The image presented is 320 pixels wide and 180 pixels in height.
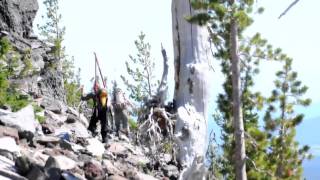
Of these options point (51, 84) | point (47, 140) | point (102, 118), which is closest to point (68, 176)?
point (47, 140)

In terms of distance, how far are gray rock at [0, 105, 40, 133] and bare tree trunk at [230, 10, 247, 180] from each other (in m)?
3.62

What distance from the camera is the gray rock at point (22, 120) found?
11016 millimetres

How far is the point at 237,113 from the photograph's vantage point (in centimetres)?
1085

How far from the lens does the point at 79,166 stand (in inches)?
367

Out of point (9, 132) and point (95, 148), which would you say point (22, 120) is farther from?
point (95, 148)

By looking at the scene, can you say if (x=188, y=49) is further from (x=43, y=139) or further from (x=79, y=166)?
(x=43, y=139)

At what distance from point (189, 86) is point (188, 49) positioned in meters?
0.58

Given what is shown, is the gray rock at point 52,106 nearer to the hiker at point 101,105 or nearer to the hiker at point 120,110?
the hiker at point 120,110

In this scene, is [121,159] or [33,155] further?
[121,159]

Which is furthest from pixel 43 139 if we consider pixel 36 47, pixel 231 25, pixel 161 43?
pixel 36 47

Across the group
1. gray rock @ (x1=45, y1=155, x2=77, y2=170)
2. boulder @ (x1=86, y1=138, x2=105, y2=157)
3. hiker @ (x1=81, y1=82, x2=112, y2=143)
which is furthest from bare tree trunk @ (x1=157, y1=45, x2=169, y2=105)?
hiker @ (x1=81, y1=82, x2=112, y2=143)

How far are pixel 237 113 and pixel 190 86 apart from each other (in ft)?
5.52

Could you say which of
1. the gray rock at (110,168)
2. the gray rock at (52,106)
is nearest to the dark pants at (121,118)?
the gray rock at (52,106)

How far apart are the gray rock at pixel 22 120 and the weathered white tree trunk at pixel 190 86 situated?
3017 mm
